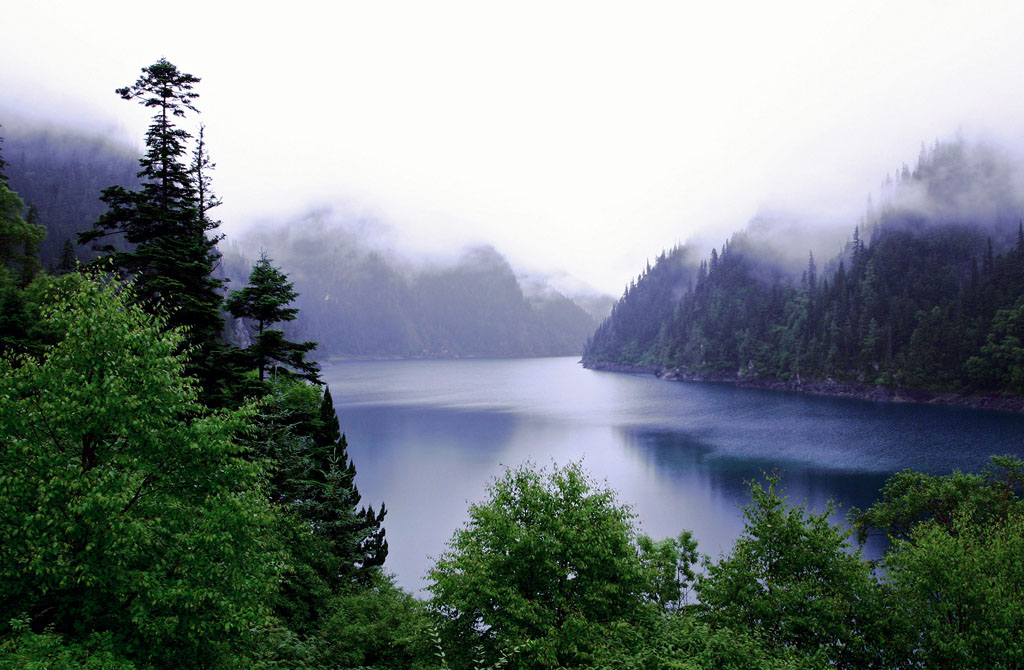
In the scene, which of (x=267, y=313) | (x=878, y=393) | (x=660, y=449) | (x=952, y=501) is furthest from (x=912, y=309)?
(x=267, y=313)

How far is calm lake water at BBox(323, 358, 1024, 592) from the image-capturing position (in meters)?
39.6

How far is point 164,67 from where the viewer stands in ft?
66.3

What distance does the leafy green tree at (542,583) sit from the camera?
1420 centimetres

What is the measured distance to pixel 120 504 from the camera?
25.9ft

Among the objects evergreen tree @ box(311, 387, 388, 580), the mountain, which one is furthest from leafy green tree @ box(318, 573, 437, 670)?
the mountain

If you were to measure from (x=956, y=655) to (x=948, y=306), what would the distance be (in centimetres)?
13580

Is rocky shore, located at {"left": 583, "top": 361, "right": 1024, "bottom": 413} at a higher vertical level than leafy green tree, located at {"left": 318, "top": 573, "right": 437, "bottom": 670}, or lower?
lower

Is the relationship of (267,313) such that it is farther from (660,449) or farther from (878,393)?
(878,393)

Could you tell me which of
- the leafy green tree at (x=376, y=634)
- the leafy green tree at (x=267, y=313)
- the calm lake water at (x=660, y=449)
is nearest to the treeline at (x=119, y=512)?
the leafy green tree at (x=376, y=634)

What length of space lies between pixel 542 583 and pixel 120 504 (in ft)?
38.8

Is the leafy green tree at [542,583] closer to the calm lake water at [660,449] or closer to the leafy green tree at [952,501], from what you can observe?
the calm lake water at [660,449]

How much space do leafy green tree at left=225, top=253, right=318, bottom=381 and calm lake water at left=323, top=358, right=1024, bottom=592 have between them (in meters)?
11.9

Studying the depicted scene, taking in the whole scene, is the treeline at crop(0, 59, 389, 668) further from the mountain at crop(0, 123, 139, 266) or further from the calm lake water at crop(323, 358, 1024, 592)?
the mountain at crop(0, 123, 139, 266)

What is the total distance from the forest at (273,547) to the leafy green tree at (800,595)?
82mm
